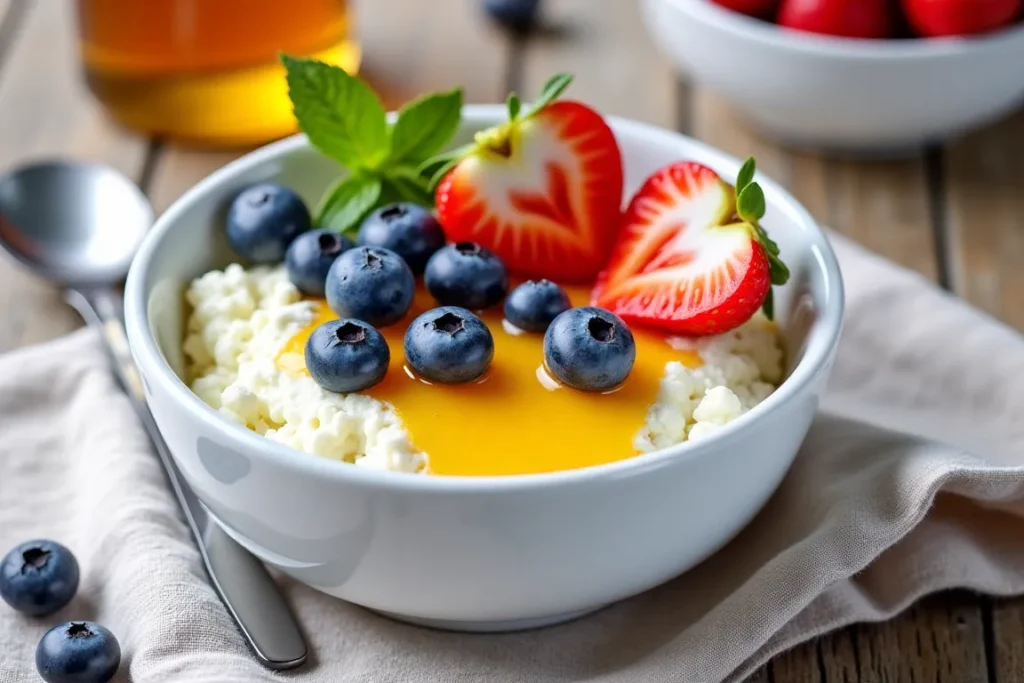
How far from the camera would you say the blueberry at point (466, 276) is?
1.42 meters

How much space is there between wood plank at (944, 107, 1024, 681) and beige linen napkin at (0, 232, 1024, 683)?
0.91 feet

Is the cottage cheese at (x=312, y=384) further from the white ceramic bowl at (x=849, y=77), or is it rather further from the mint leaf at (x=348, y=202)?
the white ceramic bowl at (x=849, y=77)

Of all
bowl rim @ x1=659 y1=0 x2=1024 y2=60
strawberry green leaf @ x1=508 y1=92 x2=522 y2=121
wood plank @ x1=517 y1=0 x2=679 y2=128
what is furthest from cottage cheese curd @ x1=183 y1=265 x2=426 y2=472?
wood plank @ x1=517 y1=0 x2=679 y2=128

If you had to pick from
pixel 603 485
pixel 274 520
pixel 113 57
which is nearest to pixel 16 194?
→ pixel 113 57

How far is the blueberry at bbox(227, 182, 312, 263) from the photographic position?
1.54m

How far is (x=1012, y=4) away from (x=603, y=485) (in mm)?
1381

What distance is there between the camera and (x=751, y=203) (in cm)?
140

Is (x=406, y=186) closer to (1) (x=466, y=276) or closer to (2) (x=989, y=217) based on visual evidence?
(1) (x=466, y=276)

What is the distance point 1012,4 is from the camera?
2.08 m

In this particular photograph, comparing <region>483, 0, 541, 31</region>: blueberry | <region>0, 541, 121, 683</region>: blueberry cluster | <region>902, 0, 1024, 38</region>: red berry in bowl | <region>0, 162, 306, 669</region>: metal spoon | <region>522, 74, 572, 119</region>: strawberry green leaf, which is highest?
<region>522, 74, 572, 119</region>: strawberry green leaf

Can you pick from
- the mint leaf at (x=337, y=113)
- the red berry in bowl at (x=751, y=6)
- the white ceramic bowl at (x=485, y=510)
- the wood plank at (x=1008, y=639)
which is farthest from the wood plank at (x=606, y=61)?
the wood plank at (x=1008, y=639)

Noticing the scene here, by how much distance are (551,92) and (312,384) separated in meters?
0.45

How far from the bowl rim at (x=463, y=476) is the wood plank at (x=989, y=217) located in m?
0.59

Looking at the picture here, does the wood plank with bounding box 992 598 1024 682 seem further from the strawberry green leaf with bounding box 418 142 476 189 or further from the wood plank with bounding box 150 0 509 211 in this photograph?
the wood plank with bounding box 150 0 509 211
